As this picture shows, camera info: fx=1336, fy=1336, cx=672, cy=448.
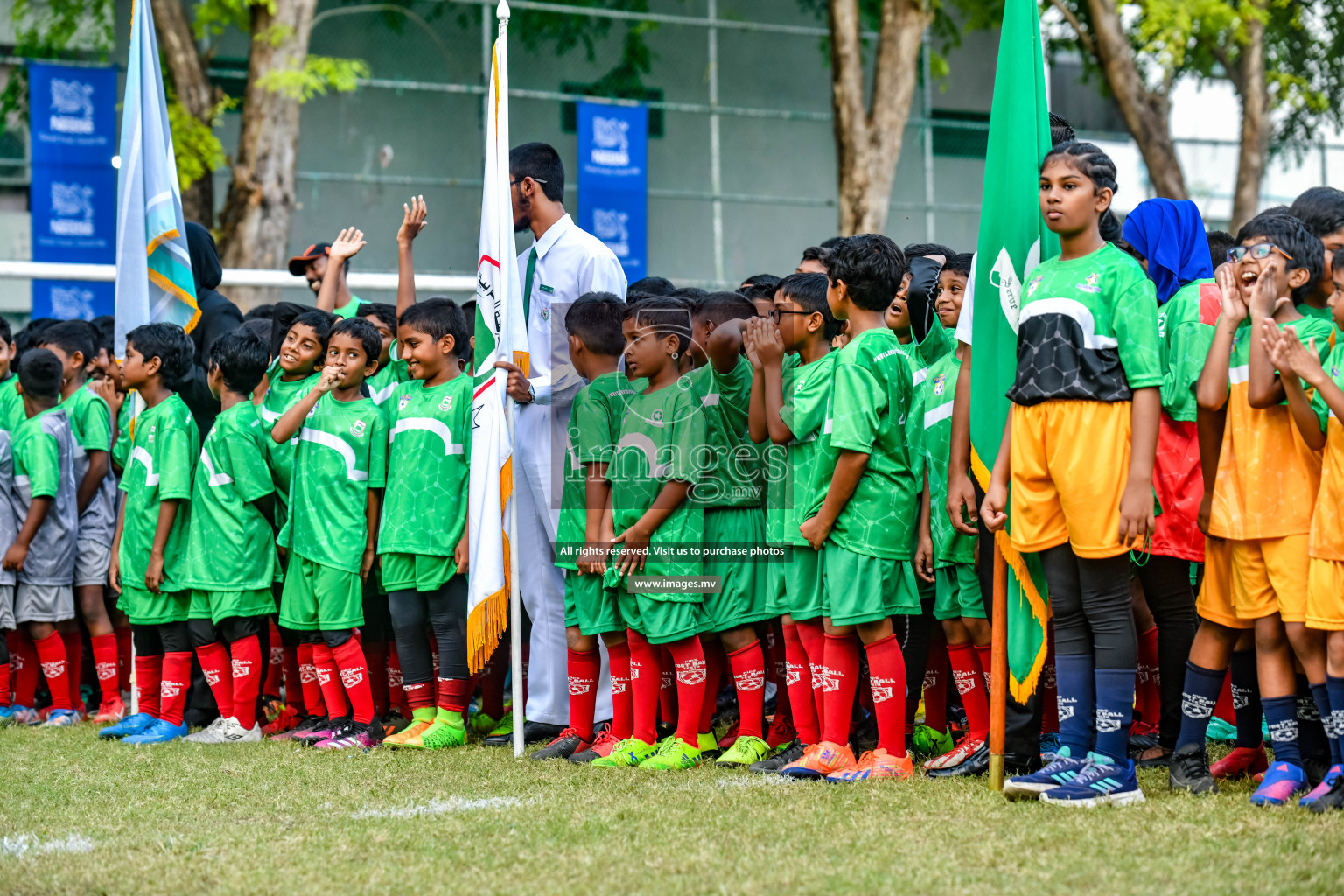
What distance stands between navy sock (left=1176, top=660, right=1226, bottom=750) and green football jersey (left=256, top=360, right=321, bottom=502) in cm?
383

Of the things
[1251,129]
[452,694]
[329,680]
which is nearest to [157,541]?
[329,680]

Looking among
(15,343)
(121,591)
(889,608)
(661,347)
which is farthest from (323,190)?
(889,608)

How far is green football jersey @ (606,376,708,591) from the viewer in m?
5.02

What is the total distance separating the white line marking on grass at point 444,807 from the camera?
3998 mm

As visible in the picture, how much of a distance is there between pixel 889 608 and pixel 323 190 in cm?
1268

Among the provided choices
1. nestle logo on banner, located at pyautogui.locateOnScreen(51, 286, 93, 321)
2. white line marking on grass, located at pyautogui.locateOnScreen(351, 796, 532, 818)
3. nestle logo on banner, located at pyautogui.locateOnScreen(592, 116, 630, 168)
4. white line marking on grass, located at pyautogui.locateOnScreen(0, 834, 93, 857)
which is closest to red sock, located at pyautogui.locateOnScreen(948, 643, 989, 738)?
white line marking on grass, located at pyautogui.locateOnScreen(351, 796, 532, 818)

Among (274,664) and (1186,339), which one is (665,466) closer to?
(1186,339)

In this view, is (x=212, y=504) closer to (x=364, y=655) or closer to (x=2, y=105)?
(x=364, y=655)

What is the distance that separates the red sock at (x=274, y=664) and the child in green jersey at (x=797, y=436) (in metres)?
2.83

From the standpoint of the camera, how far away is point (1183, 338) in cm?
441

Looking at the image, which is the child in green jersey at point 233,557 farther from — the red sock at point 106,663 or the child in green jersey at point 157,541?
the red sock at point 106,663

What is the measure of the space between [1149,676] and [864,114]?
926 cm

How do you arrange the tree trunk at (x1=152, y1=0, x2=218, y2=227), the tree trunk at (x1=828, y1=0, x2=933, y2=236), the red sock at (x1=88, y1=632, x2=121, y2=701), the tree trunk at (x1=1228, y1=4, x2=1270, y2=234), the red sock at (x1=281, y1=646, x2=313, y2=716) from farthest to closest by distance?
the tree trunk at (x1=1228, y1=4, x2=1270, y2=234) < the tree trunk at (x1=828, y1=0, x2=933, y2=236) < the tree trunk at (x1=152, y1=0, x2=218, y2=227) < the red sock at (x1=88, y1=632, x2=121, y2=701) < the red sock at (x1=281, y1=646, x2=313, y2=716)

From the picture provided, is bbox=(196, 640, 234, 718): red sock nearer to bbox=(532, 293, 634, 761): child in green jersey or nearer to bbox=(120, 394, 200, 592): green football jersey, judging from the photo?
bbox=(120, 394, 200, 592): green football jersey
